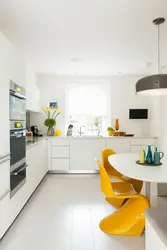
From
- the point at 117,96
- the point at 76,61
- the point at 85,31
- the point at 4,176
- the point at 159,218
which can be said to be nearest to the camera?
the point at 159,218

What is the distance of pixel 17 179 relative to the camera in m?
2.55

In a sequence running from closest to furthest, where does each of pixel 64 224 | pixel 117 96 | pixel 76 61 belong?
pixel 64 224 → pixel 76 61 → pixel 117 96

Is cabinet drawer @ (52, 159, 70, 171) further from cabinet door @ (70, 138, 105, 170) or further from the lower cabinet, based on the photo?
the lower cabinet

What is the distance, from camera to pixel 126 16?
2.45 meters

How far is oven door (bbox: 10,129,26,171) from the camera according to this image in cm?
237

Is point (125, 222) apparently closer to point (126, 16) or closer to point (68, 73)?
point (126, 16)

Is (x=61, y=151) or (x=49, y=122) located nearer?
(x=61, y=151)

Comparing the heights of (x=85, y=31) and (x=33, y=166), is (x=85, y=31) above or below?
above

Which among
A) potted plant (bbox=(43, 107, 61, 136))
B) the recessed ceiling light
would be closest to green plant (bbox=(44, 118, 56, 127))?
potted plant (bbox=(43, 107, 61, 136))

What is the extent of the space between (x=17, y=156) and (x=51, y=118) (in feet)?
9.68

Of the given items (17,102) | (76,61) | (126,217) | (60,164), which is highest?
(76,61)

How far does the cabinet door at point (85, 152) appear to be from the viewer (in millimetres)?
4887

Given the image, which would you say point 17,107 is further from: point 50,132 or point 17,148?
point 50,132

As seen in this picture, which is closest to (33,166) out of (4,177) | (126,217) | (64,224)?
(64,224)
